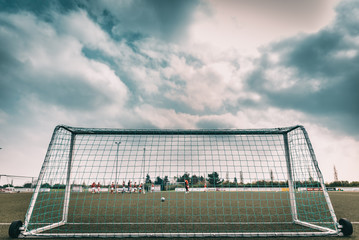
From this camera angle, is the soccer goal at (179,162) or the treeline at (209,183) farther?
the treeline at (209,183)

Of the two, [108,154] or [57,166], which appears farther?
[108,154]

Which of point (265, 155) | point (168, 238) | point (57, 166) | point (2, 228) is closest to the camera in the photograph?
point (168, 238)

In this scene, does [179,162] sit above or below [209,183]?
above

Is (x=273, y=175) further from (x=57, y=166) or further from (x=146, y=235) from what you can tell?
(x=57, y=166)

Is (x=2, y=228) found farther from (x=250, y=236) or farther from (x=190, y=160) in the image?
(x=250, y=236)

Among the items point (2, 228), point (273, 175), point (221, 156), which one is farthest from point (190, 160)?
point (2, 228)

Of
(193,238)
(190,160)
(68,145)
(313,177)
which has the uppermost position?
(68,145)

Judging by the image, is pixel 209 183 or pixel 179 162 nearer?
pixel 179 162

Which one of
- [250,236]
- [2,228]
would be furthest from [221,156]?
[2,228]

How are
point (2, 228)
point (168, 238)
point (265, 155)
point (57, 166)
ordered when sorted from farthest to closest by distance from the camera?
point (265, 155) → point (57, 166) → point (2, 228) → point (168, 238)

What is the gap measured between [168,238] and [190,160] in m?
1.84

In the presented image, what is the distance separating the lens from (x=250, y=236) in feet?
11.3

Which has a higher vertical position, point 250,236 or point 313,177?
point 313,177

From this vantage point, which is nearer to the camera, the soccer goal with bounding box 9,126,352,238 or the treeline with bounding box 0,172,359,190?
the soccer goal with bounding box 9,126,352,238
